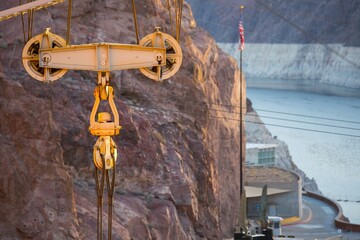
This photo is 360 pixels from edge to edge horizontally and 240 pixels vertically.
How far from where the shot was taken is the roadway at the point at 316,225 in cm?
4673

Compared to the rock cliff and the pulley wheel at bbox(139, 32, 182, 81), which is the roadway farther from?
the rock cliff

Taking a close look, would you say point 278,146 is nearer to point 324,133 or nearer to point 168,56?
point 324,133

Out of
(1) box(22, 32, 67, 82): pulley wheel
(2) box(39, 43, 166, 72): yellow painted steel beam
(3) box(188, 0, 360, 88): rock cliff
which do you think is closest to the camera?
(2) box(39, 43, 166, 72): yellow painted steel beam

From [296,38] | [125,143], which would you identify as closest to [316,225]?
[125,143]

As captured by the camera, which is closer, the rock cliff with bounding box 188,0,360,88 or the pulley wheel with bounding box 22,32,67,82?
the pulley wheel with bounding box 22,32,67,82

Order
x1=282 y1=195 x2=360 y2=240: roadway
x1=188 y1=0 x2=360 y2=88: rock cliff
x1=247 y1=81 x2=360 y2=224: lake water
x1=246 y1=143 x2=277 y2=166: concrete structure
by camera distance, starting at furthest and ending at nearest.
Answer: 1. x1=188 y1=0 x2=360 y2=88: rock cliff
2. x1=247 y1=81 x2=360 y2=224: lake water
3. x1=246 y1=143 x2=277 y2=166: concrete structure
4. x1=282 y1=195 x2=360 y2=240: roadway

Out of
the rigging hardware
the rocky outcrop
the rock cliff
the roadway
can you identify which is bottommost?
the rigging hardware

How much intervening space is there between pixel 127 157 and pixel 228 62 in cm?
1214

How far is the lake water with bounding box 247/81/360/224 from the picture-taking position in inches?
3339

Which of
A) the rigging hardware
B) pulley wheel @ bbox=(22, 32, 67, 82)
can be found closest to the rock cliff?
the rigging hardware

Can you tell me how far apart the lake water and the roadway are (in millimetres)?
5829

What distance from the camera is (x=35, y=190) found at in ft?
73.8

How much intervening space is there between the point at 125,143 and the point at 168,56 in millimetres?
15578

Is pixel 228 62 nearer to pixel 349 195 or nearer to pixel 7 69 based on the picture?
pixel 7 69
